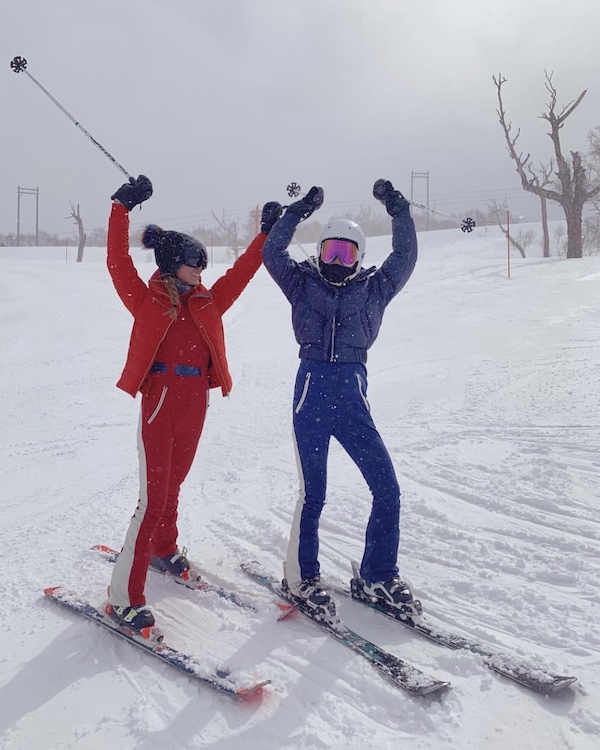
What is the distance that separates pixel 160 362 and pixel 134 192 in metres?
0.97

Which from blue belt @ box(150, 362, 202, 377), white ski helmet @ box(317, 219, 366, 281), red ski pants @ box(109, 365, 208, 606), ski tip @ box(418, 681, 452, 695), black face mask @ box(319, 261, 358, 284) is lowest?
ski tip @ box(418, 681, 452, 695)

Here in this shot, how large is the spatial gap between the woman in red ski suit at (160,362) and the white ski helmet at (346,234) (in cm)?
51

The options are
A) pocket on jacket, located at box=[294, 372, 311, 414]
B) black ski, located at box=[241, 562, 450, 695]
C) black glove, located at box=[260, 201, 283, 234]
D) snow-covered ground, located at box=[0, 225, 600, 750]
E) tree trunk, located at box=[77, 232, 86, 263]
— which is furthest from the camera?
tree trunk, located at box=[77, 232, 86, 263]

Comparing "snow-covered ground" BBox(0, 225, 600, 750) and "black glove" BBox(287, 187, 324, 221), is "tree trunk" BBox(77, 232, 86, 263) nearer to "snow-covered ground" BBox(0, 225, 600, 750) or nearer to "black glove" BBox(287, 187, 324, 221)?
"snow-covered ground" BBox(0, 225, 600, 750)

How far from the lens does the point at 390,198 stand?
3256 mm

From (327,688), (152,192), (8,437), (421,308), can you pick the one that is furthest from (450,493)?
(421,308)

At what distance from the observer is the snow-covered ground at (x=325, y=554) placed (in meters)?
2.21

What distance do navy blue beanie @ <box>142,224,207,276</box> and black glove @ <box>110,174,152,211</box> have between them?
21 cm

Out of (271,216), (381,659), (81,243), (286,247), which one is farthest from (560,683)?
(81,243)

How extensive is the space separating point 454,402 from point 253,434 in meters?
2.37

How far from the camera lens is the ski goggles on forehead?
305 centimetres

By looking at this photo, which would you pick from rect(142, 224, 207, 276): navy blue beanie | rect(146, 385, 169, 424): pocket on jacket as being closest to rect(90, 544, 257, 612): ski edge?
rect(146, 385, 169, 424): pocket on jacket

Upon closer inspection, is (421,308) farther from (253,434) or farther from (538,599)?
(538,599)

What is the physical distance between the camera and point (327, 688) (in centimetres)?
240
